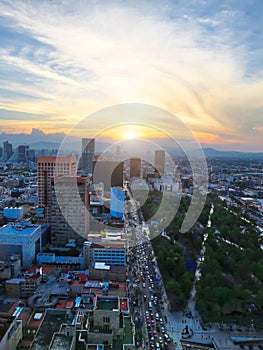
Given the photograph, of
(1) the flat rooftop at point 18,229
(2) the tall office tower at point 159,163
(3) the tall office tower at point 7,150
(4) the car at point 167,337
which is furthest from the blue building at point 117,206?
(3) the tall office tower at point 7,150

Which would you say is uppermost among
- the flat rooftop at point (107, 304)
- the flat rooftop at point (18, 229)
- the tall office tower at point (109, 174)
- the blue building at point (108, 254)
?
the tall office tower at point (109, 174)

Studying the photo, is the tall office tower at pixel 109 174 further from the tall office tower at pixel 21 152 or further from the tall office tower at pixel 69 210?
the tall office tower at pixel 21 152

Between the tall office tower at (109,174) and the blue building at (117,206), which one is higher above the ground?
the tall office tower at (109,174)

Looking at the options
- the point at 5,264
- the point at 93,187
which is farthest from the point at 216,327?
the point at 93,187

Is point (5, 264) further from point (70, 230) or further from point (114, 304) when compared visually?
point (114, 304)

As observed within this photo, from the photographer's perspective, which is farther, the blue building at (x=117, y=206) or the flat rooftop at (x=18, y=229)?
the blue building at (x=117, y=206)

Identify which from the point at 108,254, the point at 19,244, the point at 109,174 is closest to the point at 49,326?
the point at 108,254
